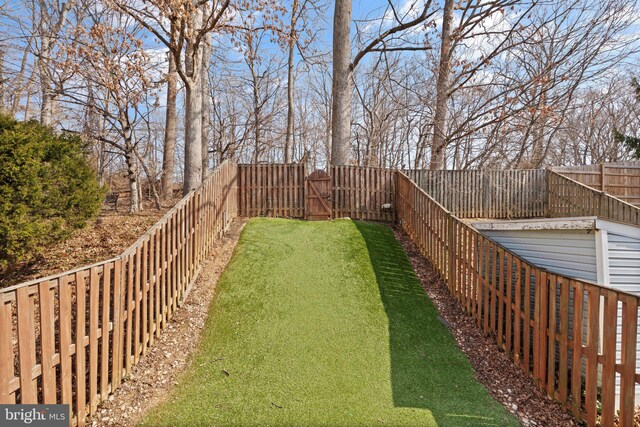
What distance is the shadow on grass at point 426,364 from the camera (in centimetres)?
324

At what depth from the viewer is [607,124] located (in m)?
23.6

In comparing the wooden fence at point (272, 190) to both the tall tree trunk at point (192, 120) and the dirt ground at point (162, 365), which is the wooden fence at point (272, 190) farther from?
the dirt ground at point (162, 365)

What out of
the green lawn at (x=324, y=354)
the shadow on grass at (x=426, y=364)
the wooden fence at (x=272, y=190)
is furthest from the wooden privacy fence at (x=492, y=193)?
the shadow on grass at (x=426, y=364)

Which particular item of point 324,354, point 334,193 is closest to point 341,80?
point 334,193

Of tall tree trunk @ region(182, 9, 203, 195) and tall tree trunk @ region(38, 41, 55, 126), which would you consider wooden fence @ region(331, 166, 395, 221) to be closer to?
tall tree trunk @ region(182, 9, 203, 195)

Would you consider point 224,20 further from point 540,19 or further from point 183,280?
point 540,19

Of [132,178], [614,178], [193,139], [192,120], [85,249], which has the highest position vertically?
[192,120]

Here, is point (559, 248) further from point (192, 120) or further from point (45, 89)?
point (45, 89)

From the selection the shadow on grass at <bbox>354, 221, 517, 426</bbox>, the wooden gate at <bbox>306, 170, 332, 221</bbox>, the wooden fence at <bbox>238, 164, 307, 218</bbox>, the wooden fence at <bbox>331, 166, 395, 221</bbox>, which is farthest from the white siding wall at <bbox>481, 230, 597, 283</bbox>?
the wooden fence at <bbox>238, 164, 307, 218</bbox>

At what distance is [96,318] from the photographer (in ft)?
9.82

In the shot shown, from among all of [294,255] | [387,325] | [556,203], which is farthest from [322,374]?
[556,203]

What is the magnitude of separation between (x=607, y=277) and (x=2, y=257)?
7.76m

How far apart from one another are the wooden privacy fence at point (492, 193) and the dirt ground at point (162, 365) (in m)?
8.34

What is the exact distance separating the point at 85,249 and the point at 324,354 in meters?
4.79
